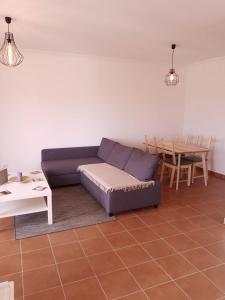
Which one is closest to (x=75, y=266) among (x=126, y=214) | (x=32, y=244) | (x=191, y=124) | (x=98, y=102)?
(x=32, y=244)

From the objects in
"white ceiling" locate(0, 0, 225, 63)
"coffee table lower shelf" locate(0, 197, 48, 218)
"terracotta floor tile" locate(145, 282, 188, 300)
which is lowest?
"terracotta floor tile" locate(145, 282, 188, 300)

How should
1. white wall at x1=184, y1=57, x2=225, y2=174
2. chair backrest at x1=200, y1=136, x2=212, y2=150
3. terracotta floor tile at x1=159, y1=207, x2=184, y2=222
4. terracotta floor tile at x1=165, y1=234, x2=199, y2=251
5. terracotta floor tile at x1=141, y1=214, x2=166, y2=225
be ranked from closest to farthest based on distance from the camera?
terracotta floor tile at x1=165, y1=234, x2=199, y2=251
terracotta floor tile at x1=141, y1=214, x2=166, y2=225
terracotta floor tile at x1=159, y1=207, x2=184, y2=222
white wall at x1=184, y1=57, x2=225, y2=174
chair backrest at x1=200, y1=136, x2=212, y2=150

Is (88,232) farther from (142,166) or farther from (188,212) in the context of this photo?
(188,212)

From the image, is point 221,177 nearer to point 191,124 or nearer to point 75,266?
point 191,124

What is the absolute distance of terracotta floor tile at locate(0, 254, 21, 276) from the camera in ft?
6.77

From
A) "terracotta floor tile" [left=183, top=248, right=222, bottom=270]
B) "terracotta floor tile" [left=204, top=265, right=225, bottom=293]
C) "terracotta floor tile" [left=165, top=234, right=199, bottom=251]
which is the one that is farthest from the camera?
"terracotta floor tile" [left=165, top=234, right=199, bottom=251]

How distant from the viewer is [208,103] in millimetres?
5031

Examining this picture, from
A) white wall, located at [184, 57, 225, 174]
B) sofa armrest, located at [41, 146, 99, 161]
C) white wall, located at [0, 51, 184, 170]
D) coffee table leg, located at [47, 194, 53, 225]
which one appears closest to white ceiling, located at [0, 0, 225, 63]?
white wall, located at [0, 51, 184, 170]

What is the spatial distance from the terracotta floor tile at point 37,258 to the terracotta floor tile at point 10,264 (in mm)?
52

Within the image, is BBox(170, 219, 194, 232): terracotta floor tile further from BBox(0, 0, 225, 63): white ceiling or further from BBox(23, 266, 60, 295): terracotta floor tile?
BBox(0, 0, 225, 63): white ceiling

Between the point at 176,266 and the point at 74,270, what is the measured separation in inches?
35.3

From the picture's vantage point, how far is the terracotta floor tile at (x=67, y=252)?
7.41 ft

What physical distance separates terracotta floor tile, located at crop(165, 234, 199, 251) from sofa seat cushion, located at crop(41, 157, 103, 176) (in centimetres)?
208

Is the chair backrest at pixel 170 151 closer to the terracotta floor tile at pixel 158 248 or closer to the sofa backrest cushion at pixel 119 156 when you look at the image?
the sofa backrest cushion at pixel 119 156
